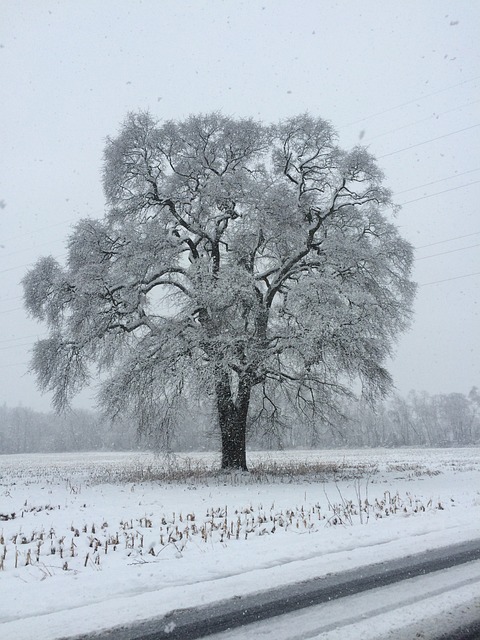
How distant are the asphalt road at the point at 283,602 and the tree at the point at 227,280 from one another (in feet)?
25.2

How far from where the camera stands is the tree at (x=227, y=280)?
1324cm

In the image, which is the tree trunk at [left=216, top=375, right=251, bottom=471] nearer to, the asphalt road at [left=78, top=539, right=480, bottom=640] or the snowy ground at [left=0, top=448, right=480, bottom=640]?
the snowy ground at [left=0, top=448, right=480, bottom=640]

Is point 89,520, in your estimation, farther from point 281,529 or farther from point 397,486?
point 397,486

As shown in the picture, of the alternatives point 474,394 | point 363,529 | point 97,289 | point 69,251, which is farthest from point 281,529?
point 474,394

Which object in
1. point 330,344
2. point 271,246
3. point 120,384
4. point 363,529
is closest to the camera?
point 363,529

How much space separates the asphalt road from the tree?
25.2 feet

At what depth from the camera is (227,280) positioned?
1317 centimetres

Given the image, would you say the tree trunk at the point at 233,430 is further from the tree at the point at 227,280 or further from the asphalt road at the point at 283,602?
the asphalt road at the point at 283,602

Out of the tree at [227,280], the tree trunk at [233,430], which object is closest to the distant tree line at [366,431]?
the tree trunk at [233,430]

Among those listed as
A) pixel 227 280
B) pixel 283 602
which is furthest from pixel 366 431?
pixel 283 602

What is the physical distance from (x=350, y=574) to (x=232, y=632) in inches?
66.2

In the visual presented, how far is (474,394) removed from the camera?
120062 millimetres

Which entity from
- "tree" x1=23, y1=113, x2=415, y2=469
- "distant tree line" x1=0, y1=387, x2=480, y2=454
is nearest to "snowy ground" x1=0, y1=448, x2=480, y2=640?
"tree" x1=23, y1=113, x2=415, y2=469

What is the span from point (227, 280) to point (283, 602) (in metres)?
10.3
